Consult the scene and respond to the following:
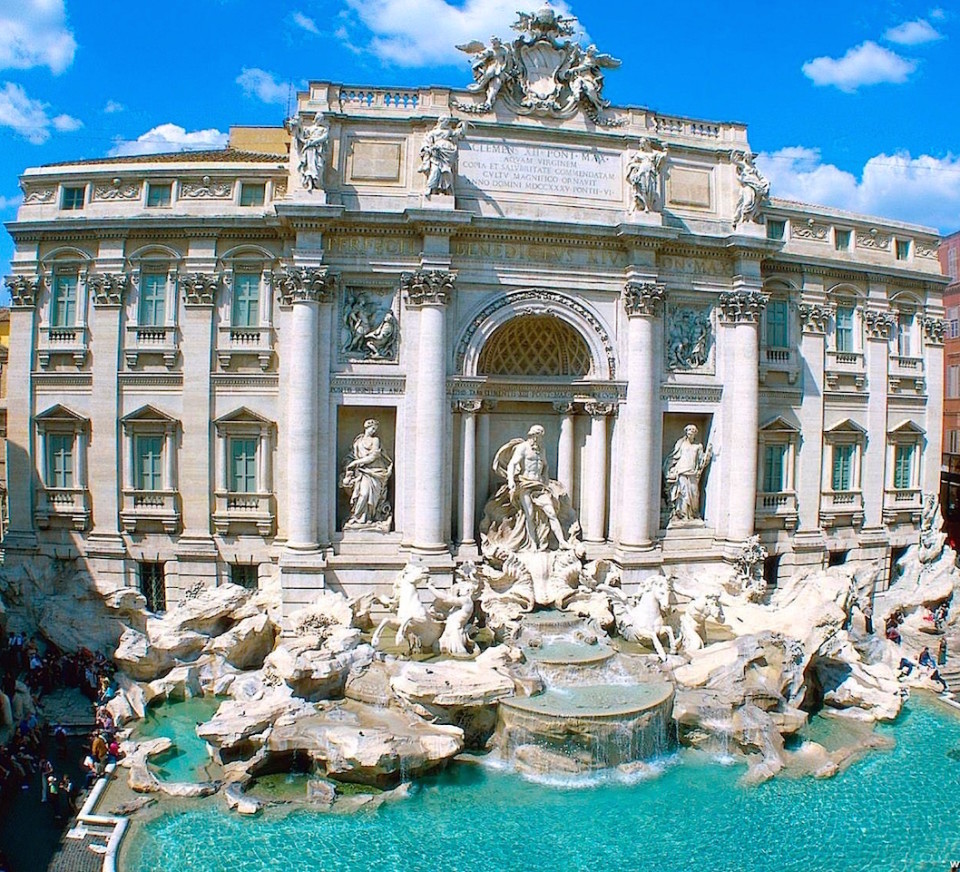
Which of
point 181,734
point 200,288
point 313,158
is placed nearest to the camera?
point 181,734

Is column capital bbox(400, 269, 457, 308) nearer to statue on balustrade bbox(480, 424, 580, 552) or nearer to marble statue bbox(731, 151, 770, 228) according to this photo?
statue on balustrade bbox(480, 424, 580, 552)

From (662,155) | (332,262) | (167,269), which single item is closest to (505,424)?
(332,262)

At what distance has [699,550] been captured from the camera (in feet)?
78.7

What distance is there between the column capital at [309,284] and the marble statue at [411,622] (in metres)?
7.70

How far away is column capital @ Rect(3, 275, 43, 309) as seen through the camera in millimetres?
22812

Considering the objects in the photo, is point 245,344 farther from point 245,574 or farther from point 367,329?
point 245,574

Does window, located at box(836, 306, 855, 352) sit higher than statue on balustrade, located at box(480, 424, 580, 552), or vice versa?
window, located at box(836, 306, 855, 352)

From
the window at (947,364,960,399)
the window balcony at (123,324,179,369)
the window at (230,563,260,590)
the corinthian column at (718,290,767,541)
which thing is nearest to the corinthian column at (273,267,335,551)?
the window at (230,563,260,590)

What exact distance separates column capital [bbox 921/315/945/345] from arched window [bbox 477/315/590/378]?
13.0m

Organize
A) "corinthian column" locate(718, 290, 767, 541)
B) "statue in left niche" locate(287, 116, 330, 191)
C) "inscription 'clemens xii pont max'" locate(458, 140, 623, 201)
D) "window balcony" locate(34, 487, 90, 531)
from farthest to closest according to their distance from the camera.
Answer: "corinthian column" locate(718, 290, 767, 541)
"window balcony" locate(34, 487, 90, 531)
"inscription 'clemens xii pont max'" locate(458, 140, 623, 201)
"statue in left niche" locate(287, 116, 330, 191)

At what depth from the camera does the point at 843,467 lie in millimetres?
26531

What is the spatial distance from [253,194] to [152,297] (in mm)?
4051

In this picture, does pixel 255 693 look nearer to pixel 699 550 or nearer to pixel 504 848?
pixel 504 848

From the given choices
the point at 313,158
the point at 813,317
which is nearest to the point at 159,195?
the point at 313,158
